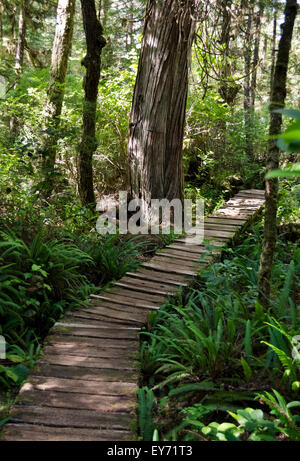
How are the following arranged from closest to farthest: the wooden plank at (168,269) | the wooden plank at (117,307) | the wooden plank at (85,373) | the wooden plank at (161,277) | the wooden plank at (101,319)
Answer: the wooden plank at (85,373)
the wooden plank at (101,319)
the wooden plank at (117,307)
the wooden plank at (161,277)
the wooden plank at (168,269)

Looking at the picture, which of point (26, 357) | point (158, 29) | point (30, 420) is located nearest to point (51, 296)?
point (26, 357)

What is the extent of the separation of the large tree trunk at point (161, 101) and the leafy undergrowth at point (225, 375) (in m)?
3.54

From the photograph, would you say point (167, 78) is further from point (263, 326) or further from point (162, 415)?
point (162, 415)

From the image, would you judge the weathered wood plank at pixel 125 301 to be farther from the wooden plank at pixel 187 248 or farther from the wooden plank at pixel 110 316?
the wooden plank at pixel 187 248

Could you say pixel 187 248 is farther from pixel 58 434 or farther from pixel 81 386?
pixel 58 434

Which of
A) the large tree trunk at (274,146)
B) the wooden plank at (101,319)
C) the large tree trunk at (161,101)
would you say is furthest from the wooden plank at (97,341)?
the large tree trunk at (161,101)

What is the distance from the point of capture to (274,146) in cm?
332

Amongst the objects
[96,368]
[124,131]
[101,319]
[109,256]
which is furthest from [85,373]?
[124,131]

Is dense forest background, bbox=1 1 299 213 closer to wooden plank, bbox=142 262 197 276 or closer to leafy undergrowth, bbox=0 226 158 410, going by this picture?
leafy undergrowth, bbox=0 226 158 410

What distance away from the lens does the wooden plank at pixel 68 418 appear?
101 inches

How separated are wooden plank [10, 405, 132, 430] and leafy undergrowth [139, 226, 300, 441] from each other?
0.16 metres

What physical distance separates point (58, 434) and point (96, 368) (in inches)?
30.1

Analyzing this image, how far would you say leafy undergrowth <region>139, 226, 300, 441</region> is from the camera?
249 centimetres

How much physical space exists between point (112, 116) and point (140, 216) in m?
2.88
